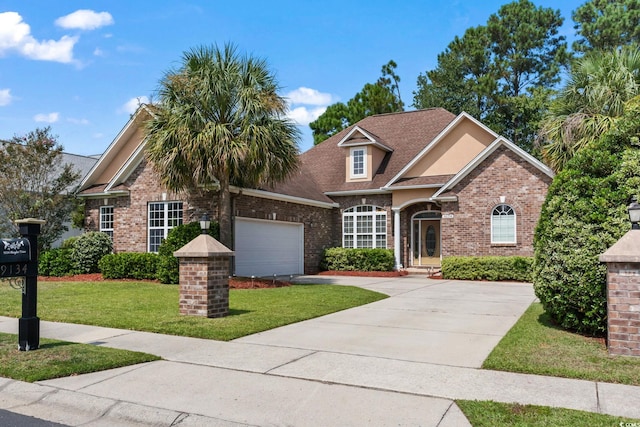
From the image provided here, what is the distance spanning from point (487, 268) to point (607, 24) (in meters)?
30.1

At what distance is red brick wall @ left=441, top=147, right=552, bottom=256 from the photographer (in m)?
19.6

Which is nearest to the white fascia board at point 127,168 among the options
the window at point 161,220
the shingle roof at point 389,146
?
the window at point 161,220

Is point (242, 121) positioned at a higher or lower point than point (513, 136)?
lower

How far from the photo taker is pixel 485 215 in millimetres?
20469

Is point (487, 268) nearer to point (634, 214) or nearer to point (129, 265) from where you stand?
point (634, 214)

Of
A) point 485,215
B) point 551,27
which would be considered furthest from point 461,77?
point 485,215

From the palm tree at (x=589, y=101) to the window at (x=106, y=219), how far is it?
1673 centimetres

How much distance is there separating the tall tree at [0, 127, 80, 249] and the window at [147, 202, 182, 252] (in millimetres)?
4970

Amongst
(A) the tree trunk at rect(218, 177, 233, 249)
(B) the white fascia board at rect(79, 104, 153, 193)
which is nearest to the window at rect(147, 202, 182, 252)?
(A) the tree trunk at rect(218, 177, 233, 249)

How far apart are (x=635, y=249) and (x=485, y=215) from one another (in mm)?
13769

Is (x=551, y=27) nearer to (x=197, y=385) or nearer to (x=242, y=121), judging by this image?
(x=242, y=121)

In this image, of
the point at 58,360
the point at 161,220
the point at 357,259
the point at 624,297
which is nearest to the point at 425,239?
the point at 357,259

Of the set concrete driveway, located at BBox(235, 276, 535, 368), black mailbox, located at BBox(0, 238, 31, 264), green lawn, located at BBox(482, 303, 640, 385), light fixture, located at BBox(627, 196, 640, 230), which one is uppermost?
light fixture, located at BBox(627, 196, 640, 230)

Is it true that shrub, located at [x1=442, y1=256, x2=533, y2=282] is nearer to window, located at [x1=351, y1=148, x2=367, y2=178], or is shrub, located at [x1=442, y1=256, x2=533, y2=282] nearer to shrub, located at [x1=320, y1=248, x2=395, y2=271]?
shrub, located at [x1=320, y1=248, x2=395, y2=271]
